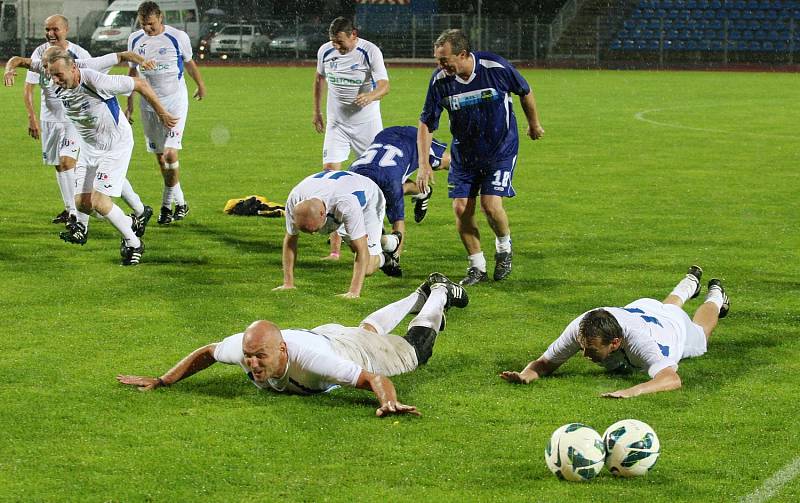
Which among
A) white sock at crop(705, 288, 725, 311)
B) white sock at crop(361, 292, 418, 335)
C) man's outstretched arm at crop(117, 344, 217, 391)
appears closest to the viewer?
man's outstretched arm at crop(117, 344, 217, 391)

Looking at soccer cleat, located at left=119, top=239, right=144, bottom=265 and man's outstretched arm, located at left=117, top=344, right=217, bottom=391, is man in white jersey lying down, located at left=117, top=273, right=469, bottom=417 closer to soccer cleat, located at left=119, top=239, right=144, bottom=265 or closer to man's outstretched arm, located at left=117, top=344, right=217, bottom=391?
man's outstretched arm, located at left=117, top=344, right=217, bottom=391

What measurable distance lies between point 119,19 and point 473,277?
41.7 m

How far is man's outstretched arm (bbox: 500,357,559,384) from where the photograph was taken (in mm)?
8062

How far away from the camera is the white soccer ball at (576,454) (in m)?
6.33

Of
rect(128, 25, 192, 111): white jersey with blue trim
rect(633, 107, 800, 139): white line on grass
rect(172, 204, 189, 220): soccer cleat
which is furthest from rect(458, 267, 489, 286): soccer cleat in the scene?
rect(633, 107, 800, 139): white line on grass

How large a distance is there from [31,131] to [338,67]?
12.3 feet

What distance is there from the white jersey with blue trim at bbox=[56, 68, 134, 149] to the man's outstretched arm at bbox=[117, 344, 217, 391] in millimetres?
4751

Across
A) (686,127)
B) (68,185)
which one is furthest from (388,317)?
(686,127)

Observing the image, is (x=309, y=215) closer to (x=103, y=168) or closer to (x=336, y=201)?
(x=336, y=201)

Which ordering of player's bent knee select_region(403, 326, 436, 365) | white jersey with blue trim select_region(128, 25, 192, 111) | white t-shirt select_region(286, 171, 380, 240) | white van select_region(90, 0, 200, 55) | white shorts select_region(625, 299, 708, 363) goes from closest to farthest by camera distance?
white shorts select_region(625, 299, 708, 363), player's bent knee select_region(403, 326, 436, 365), white t-shirt select_region(286, 171, 380, 240), white jersey with blue trim select_region(128, 25, 192, 111), white van select_region(90, 0, 200, 55)

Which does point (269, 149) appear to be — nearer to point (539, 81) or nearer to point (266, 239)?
point (266, 239)

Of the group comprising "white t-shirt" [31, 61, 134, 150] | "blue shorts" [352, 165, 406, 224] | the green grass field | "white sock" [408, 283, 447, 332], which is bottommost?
the green grass field

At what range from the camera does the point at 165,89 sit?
15.1 metres

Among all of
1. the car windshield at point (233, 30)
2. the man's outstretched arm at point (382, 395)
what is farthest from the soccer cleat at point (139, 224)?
the car windshield at point (233, 30)
